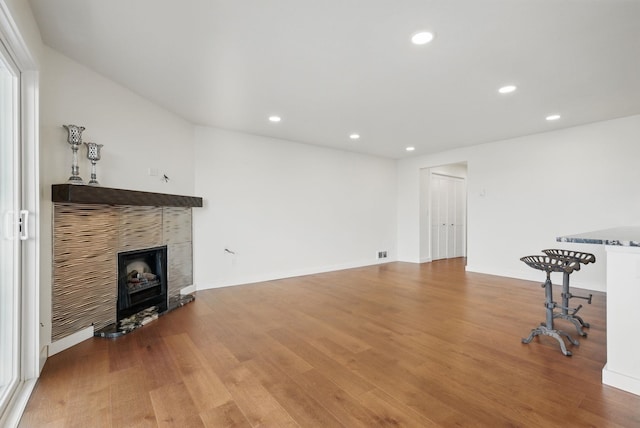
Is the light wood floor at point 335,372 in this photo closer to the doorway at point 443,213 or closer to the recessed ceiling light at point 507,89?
the recessed ceiling light at point 507,89

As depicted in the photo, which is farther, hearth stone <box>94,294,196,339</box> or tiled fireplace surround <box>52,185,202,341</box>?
hearth stone <box>94,294,196,339</box>

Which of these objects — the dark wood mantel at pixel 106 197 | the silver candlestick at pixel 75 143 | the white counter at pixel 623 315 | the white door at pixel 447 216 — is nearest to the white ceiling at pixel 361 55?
the silver candlestick at pixel 75 143

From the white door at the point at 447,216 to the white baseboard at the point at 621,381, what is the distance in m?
5.22

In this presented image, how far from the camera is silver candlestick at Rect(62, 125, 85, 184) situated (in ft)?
8.20

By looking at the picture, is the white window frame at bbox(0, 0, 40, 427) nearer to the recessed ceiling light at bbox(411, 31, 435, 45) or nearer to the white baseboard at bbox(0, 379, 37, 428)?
the white baseboard at bbox(0, 379, 37, 428)

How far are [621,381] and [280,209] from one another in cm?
442

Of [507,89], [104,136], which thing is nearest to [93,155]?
[104,136]

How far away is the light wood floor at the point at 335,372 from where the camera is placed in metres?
1.67

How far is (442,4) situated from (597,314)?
3.67 meters

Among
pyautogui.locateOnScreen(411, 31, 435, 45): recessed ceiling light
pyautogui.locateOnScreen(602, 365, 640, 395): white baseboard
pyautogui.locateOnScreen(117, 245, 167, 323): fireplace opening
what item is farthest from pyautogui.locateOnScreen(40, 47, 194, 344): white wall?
pyautogui.locateOnScreen(602, 365, 640, 395): white baseboard

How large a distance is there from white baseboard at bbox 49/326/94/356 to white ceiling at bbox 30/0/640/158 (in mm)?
2453

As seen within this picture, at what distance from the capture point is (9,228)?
1.89m

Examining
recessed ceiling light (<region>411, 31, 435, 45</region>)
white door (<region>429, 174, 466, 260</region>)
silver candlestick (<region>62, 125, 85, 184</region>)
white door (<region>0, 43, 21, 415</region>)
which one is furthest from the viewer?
white door (<region>429, 174, 466, 260</region>)

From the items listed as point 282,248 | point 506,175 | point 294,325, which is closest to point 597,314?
point 506,175
